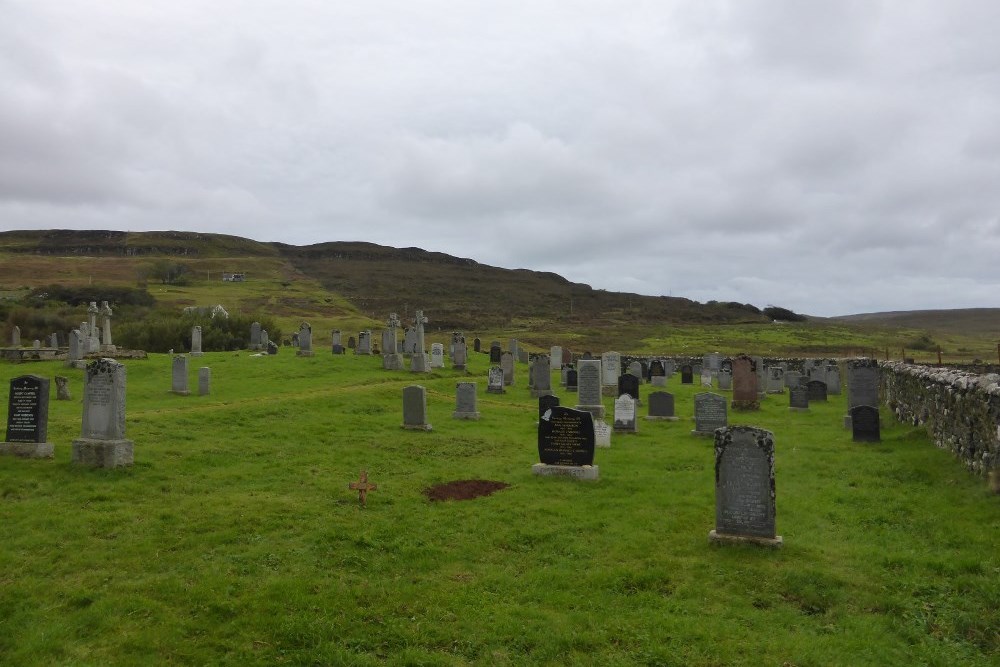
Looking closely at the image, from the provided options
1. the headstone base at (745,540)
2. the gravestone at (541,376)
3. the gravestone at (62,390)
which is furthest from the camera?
the gravestone at (541,376)

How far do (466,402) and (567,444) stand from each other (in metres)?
8.01

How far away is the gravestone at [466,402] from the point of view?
2023 cm

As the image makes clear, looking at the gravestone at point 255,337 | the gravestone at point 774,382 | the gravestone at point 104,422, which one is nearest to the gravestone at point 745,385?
the gravestone at point 774,382

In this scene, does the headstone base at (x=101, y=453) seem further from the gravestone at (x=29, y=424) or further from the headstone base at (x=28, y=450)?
the gravestone at (x=29, y=424)

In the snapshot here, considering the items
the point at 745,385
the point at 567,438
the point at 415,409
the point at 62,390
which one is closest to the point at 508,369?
the point at 745,385

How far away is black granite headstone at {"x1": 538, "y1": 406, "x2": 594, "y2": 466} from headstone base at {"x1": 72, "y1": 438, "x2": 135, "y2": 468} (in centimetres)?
740

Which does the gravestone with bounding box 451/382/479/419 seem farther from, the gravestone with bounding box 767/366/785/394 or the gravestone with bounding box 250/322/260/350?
the gravestone with bounding box 250/322/260/350

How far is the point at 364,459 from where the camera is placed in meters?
13.8

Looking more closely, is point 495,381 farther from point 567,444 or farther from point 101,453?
point 101,453

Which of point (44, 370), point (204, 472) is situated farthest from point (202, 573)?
point (44, 370)

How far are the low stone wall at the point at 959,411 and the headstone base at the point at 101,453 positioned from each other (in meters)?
13.9

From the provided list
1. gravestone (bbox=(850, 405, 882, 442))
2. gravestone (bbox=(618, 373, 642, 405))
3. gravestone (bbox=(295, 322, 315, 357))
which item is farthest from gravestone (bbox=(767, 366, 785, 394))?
gravestone (bbox=(295, 322, 315, 357))

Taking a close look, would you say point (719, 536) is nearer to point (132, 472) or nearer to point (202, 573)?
point (202, 573)

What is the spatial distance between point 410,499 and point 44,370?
2362 centimetres
